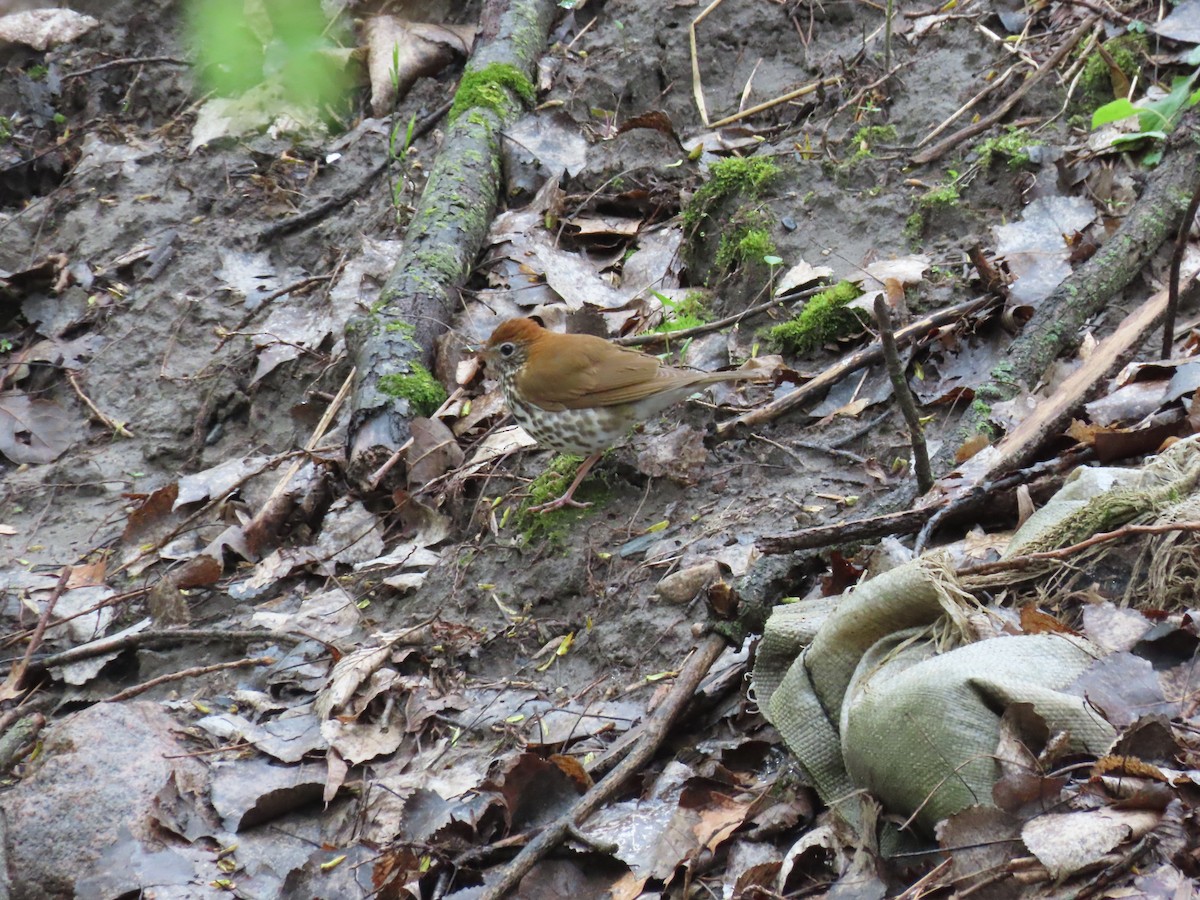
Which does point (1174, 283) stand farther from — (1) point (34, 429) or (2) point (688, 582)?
(1) point (34, 429)

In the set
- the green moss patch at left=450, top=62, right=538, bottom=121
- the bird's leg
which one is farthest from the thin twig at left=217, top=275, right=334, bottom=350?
the bird's leg

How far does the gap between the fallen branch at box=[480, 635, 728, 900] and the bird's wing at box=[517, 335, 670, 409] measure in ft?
4.91

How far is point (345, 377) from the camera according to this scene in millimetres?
5789

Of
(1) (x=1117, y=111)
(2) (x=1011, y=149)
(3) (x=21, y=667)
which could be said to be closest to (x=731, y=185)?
(2) (x=1011, y=149)

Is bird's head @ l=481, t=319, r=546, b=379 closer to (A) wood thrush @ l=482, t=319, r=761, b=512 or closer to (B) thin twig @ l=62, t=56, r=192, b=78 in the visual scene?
(A) wood thrush @ l=482, t=319, r=761, b=512

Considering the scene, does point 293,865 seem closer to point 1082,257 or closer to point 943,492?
point 943,492

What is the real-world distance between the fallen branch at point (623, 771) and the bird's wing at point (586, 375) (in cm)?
150

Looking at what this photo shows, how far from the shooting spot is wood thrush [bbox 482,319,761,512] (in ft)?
14.4

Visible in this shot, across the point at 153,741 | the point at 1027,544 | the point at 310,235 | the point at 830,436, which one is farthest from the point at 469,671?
the point at 310,235

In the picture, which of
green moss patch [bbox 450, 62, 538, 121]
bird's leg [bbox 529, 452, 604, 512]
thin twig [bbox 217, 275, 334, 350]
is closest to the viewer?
bird's leg [bbox 529, 452, 604, 512]

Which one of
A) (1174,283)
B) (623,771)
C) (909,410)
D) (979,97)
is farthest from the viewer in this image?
(979,97)

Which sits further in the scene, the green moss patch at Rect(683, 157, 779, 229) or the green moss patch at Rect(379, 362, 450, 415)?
the green moss patch at Rect(683, 157, 779, 229)

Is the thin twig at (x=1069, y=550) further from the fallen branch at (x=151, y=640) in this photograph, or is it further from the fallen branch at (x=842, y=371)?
the fallen branch at (x=151, y=640)

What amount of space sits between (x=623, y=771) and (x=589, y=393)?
1.90 m
